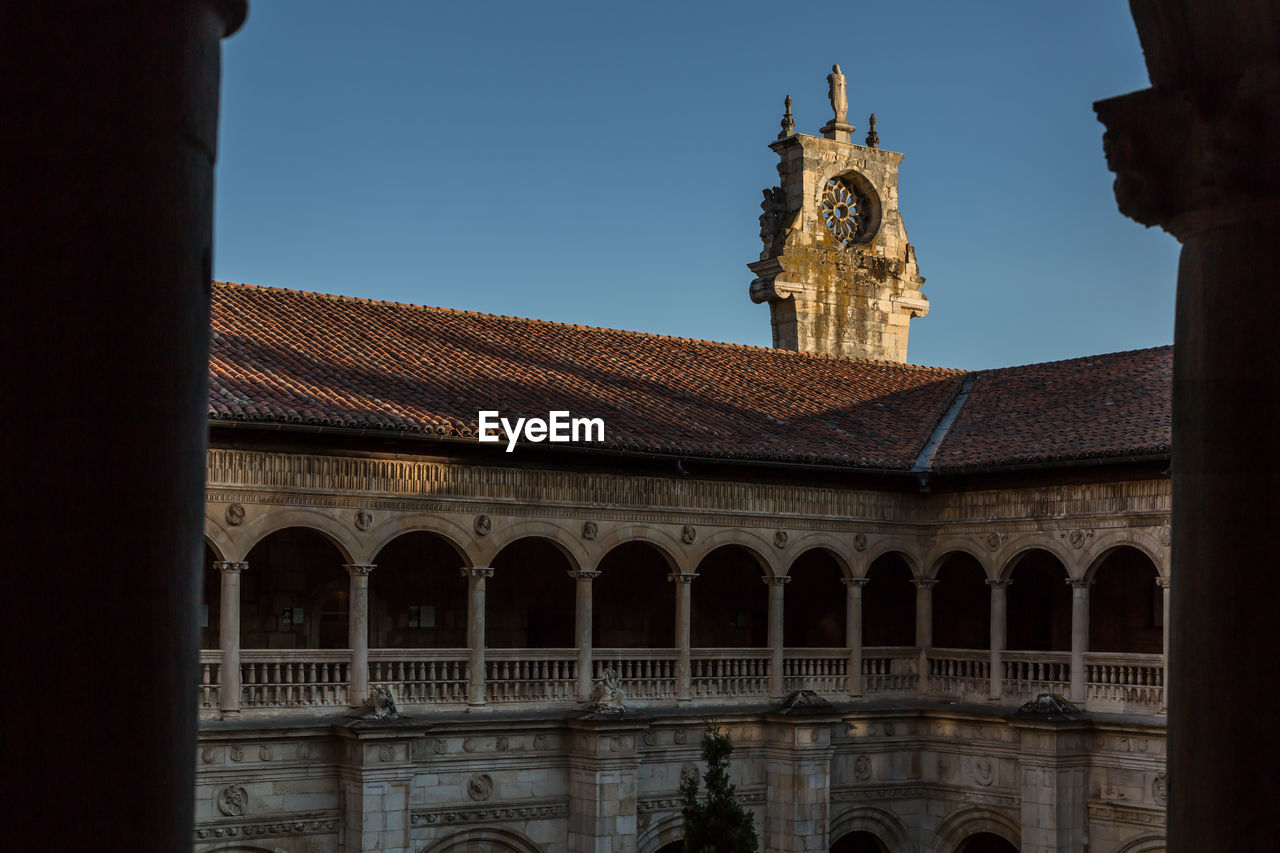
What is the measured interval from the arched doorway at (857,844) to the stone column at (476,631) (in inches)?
275

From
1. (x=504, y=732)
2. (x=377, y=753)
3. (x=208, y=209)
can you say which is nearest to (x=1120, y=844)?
(x=504, y=732)

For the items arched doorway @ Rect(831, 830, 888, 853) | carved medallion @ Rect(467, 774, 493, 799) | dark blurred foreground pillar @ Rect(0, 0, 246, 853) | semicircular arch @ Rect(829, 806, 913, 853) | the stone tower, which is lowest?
arched doorway @ Rect(831, 830, 888, 853)

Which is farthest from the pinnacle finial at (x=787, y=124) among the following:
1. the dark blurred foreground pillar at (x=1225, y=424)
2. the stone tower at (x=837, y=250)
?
the dark blurred foreground pillar at (x=1225, y=424)

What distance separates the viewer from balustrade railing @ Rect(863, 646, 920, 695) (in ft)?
80.1

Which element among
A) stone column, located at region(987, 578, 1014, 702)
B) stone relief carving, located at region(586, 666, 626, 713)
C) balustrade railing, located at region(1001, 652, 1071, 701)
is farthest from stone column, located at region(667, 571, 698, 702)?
balustrade railing, located at region(1001, 652, 1071, 701)

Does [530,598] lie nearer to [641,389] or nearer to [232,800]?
[641,389]

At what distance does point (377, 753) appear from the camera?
19.0 metres

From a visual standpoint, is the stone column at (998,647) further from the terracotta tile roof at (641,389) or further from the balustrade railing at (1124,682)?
the terracotta tile roof at (641,389)

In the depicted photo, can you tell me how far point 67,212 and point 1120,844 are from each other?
21.3 meters

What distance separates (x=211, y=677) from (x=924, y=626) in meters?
11.0

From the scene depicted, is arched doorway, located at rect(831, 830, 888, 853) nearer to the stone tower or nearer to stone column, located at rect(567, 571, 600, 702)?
stone column, located at rect(567, 571, 600, 702)

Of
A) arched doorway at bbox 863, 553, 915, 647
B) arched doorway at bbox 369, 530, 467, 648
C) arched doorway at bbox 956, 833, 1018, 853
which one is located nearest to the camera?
arched doorway at bbox 369, 530, 467, 648

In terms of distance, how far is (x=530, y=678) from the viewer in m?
21.1

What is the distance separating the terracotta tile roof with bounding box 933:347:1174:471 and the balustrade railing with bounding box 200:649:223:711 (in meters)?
10.9
